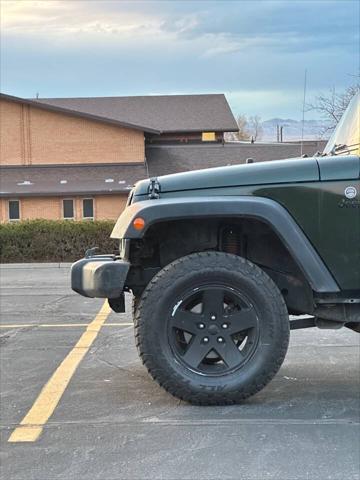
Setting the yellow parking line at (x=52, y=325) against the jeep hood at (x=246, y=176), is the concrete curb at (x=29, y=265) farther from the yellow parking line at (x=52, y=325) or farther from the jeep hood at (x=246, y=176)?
the jeep hood at (x=246, y=176)

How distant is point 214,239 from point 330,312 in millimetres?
1003

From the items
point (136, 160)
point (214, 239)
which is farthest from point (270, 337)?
point (136, 160)

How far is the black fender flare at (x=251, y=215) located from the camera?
4164 mm

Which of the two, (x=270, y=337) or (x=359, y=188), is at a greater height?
(x=359, y=188)

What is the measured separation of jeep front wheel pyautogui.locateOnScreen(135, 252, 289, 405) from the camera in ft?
14.1

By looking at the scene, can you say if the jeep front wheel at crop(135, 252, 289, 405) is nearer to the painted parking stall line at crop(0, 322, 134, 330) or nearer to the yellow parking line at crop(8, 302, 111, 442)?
the yellow parking line at crop(8, 302, 111, 442)

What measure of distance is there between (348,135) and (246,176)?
1.16 meters

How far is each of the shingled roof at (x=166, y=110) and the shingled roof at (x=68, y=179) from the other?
22.8 ft

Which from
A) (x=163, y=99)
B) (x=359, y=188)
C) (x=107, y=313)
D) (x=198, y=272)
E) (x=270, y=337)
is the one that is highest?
(x=163, y=99)

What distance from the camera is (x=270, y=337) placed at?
4320 mm

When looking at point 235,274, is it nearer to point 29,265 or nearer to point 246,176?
point 246,176

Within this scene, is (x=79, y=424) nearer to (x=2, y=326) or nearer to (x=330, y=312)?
(x=330, y=312)

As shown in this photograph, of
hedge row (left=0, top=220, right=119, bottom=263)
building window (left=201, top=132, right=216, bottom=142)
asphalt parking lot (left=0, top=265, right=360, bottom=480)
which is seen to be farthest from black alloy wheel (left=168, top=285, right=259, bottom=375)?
building window (left=201, top=132, right=216, bottom=142)

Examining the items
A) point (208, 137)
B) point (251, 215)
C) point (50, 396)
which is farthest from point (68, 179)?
point (251, 215)
